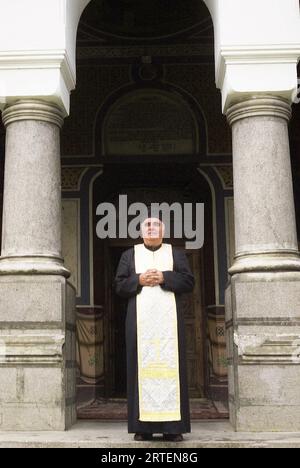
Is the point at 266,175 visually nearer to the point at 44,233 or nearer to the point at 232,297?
the point at 232,297

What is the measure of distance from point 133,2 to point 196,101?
1726 millimetres

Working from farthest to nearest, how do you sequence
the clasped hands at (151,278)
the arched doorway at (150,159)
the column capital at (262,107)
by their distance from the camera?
the arched doorway at (150,159) < the column capital at (262,107) < the clasped hands at (151,278)

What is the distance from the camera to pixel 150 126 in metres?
10.2

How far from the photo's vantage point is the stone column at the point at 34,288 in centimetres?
592

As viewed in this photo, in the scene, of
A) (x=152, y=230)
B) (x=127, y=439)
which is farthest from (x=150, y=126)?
(x=127, y=439)

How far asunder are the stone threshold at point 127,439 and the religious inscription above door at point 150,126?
493 centimetres

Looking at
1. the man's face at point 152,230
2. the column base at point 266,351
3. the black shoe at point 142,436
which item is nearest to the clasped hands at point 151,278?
the man's face at point 152,230

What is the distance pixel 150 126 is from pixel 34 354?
5034 mm

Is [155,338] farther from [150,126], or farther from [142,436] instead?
[150,126]

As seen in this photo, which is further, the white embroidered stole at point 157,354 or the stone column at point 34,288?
the stone column at point 34,288

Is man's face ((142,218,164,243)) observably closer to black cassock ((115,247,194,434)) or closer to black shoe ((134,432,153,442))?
black cassock ((115,247,194,434))

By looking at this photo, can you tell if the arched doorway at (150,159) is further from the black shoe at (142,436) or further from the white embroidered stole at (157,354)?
the black shoe at (142,436)

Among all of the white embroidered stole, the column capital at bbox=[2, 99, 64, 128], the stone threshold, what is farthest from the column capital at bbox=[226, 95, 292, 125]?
the stone threshold

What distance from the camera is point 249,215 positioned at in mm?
6289
